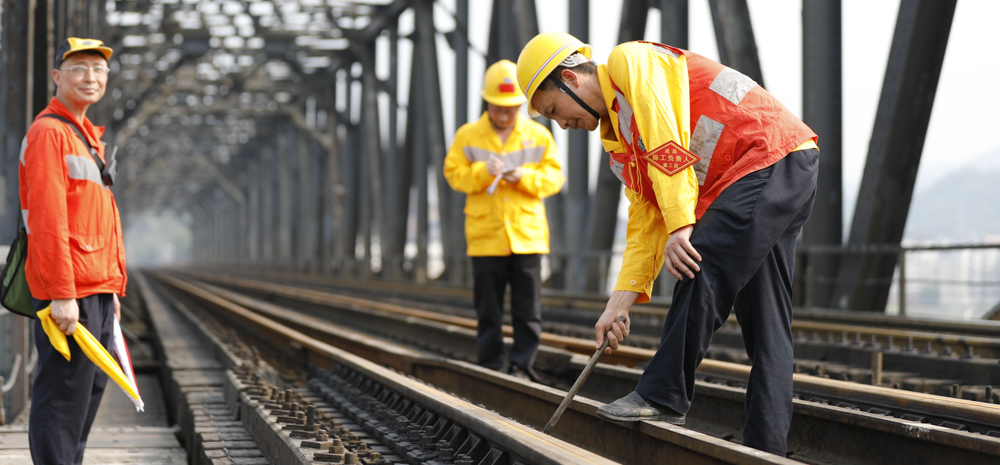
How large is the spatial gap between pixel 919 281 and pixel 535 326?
3.87m

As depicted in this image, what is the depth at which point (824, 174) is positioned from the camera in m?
8.34

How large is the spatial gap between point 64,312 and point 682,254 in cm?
207

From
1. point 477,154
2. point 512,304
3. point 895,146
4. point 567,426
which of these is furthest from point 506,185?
point 895,146

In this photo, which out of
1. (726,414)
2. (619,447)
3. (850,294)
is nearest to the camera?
(619,447)

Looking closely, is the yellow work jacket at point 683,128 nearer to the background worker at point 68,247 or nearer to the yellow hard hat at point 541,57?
the yellow hard hat at point 541,57

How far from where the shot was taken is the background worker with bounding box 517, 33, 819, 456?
2.54m

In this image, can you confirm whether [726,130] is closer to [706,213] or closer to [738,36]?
[706,213]

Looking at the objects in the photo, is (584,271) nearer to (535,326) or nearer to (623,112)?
(535,326)

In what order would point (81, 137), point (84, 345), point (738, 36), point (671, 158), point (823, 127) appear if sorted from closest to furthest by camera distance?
point (671, 158), point (84, 345), point (81, 137), point (823, 127), point (738, 36)

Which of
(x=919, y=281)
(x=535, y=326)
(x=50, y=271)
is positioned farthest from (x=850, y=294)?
(x=50, y=271)

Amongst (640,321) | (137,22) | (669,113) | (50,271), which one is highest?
(137,22)

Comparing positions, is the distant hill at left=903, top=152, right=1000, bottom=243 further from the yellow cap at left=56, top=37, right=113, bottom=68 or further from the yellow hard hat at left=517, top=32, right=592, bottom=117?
the yellow cap at left=56, top=37, right=113, bottom=68

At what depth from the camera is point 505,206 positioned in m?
5.04

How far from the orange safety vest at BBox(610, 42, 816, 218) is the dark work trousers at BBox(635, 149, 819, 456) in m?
0.05
